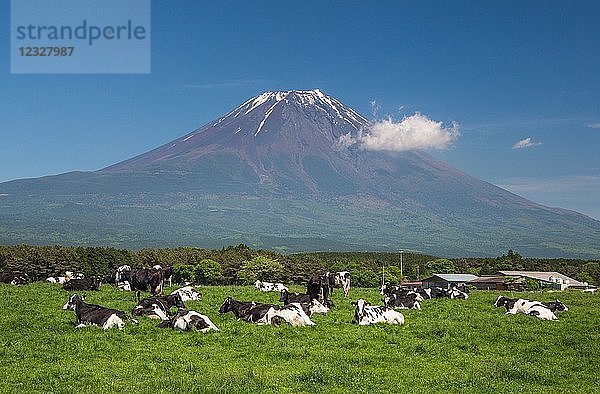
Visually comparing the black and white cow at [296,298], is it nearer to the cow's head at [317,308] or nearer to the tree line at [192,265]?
the cow's head at [317,308]

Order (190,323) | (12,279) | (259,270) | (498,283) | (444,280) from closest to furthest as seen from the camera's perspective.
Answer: (190,323), (12,279), (259,270), (498,283), (444,280)

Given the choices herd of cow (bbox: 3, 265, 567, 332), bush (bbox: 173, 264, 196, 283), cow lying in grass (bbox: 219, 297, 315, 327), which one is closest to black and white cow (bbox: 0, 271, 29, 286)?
herd of cow (bbox: 3, 265, 567, 332)

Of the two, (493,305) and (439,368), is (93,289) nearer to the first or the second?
(493,305)

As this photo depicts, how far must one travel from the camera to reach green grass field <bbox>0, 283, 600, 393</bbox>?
404 inches

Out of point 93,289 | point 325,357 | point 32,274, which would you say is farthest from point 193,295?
point 32,274

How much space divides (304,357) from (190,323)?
4.04 meters

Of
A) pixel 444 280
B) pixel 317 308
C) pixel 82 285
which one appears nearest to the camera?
pixel 317 308

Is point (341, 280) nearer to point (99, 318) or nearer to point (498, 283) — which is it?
point (99, 318)

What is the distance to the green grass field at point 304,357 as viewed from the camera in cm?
1025

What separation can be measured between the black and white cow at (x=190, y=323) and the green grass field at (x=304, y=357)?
0.34 metres

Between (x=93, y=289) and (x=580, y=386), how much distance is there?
20790mm

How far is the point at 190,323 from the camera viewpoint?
50.5 ft

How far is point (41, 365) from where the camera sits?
36.8ft

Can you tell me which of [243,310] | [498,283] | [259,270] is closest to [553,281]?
[498,283]
